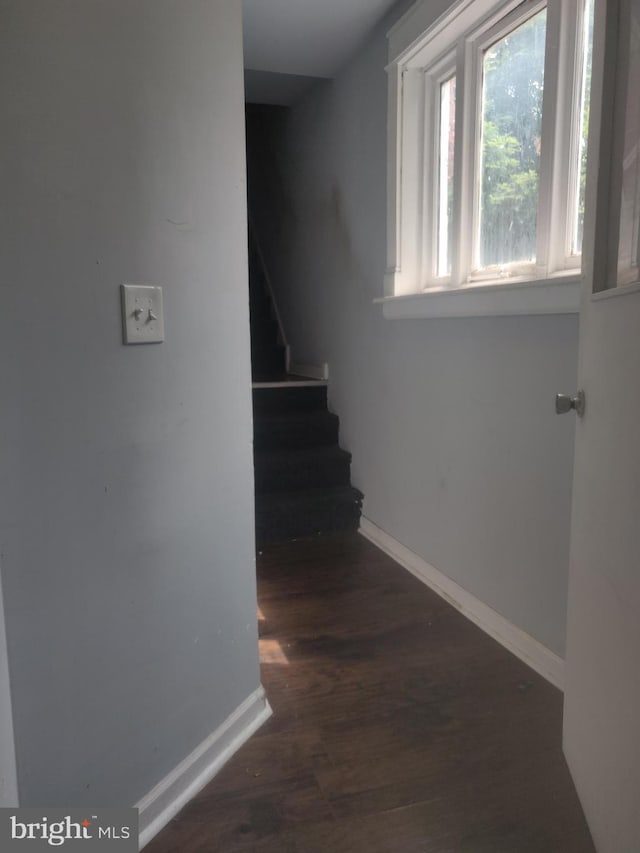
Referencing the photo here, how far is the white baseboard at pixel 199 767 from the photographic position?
51.9 inches

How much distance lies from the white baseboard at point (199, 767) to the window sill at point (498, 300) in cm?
131

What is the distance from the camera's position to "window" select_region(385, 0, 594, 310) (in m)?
1.77

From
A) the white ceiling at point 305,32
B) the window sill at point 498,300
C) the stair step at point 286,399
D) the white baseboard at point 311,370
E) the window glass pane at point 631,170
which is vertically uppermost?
the white ceiling at point 305,32

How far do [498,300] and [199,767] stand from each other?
60.7 inches

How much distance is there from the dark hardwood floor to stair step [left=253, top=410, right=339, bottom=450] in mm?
1205

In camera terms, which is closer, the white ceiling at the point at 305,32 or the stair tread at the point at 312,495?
the white ceiling at the point at 305,32

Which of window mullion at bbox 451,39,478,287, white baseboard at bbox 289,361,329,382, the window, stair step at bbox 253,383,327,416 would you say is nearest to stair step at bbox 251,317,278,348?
white baseboard at bbox 289,361,329,382

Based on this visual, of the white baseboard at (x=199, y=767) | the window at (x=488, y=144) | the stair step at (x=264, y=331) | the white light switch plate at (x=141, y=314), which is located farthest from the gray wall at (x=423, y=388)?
the white light switch plate at (x=141, y=314)

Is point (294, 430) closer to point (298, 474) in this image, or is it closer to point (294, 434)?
point (294, 434)

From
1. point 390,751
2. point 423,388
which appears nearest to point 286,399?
point 423,388

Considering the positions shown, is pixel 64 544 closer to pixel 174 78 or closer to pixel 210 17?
pixel 174 78

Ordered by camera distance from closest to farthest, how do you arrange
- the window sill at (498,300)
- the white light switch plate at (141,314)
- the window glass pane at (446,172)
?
the white light switch plate at (141,314) < the window sill at (498,300) < the window glass pane at (446,172)

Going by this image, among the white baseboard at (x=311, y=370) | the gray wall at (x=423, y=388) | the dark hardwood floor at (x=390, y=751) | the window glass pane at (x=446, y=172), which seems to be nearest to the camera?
the dark hardwood floor at (x=390, y=751)

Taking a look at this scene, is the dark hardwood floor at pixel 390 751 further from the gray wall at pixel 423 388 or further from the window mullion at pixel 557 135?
the window mullion at pixel 557 135
